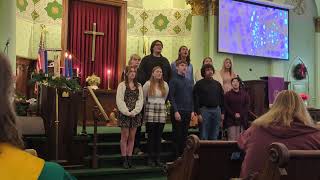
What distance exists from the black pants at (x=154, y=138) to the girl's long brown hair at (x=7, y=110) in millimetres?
5199

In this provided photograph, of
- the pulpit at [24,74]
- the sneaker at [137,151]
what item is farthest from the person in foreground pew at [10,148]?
the pulpit at [24,74]

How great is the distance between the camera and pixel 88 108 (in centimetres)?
1006

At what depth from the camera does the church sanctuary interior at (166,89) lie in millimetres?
3471

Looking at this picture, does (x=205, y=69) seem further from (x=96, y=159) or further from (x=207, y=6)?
(x=207, y=6)

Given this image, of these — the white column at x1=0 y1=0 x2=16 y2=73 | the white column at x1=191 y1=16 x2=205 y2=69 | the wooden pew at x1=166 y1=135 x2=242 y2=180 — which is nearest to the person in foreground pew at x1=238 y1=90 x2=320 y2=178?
the wooden pew at x1=166 y1=135 x2=242 y2=180

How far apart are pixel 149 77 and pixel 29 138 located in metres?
2.01

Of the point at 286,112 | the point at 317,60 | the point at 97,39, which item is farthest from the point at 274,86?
the point at 286,112

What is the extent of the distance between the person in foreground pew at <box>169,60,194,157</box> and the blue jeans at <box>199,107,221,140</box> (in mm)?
208

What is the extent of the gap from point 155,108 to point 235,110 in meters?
1.46

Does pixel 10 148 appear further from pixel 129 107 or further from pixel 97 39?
pixel 97 39

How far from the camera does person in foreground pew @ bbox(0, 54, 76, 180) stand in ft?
4.09

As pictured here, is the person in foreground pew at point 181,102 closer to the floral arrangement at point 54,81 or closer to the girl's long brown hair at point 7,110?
the floral arrangement at point 54,81

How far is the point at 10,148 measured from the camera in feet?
4.29

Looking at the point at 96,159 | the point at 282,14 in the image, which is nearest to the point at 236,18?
the point at 282,14
